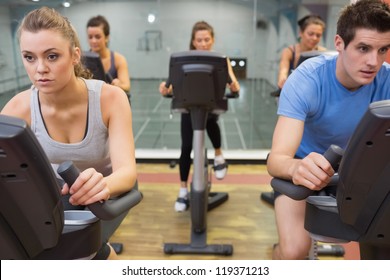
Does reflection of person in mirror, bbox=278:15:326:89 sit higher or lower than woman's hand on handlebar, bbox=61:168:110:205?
higher

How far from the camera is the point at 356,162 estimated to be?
36.0 inches

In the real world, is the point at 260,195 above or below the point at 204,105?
below

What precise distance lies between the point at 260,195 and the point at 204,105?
4.47 ft

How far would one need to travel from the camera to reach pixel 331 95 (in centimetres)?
153

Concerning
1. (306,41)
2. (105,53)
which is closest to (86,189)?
(105,53)

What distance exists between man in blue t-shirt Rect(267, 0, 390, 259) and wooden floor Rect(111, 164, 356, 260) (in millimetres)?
870

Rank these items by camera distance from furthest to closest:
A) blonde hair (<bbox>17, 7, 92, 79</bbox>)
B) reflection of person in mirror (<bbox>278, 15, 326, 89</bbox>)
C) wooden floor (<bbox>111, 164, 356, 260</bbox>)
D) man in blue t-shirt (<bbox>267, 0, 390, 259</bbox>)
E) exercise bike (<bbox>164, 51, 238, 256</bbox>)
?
reflection of person in mirror (<bbox>278, 15, 326, 89</bbox>) → wooden floor (<bbox>111, 164, 356, 260</bbox>) → exercise bike (<bbox>164, 51, 238, 256</bbox>) → man in blue t-shirt (<bbox>267, 0, 390, 259</bbox>) → blonde hair (<bbox>17, 7, 92, 79</bbox>)

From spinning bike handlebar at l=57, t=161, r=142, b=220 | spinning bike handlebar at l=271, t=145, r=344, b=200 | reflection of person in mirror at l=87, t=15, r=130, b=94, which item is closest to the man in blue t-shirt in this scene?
spinning bike handlebar at l=271, t=145, r=344, b=200

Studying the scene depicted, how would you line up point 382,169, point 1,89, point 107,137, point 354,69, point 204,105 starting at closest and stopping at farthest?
point 382,169 → point 354,69 → point 107,137 → point 204,105 → point 1,89

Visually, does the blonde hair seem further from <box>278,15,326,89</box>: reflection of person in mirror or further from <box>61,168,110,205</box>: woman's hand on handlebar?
<box>278,15,326,89</box>: reflection of person in mirror

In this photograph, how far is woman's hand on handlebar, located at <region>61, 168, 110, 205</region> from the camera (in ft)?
3.22

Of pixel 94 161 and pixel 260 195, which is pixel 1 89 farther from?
pixel 260 195

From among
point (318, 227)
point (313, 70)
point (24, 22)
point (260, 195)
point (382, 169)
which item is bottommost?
point (260, 195)
